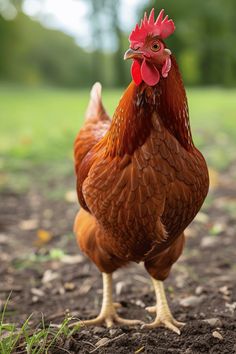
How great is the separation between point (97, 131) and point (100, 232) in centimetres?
77

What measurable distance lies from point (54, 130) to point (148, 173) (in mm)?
9023

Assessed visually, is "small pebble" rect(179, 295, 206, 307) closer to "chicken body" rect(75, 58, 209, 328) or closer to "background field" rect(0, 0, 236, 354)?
"background field" rect(0, 0, 236, 354)

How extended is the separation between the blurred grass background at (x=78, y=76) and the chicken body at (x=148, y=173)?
176 inches

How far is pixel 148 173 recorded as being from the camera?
242cm

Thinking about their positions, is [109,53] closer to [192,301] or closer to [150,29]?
[192,301]

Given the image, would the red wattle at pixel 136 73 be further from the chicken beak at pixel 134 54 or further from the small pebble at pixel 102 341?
the small pebble at pixel 102 341

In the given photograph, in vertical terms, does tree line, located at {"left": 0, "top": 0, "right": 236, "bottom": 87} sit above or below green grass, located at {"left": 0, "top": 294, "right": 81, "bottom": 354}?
above

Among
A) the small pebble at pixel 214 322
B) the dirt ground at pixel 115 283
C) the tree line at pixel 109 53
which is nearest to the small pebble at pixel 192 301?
the dirt ground at pixel 115 283

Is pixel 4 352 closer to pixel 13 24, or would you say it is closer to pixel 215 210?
pixel 215 210

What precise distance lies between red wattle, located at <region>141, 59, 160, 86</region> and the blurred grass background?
478cm

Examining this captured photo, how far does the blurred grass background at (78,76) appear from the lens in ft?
30.7

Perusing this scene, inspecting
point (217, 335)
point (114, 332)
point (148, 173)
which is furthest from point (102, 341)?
point (148, 173)

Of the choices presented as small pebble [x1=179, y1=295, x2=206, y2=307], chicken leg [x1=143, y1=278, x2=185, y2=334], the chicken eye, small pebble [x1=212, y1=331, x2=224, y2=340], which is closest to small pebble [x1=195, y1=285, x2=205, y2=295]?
small pebble [x1=179, y1=295, x2=206, y2=307]

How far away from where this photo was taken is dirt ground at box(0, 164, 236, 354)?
2.47 metres
